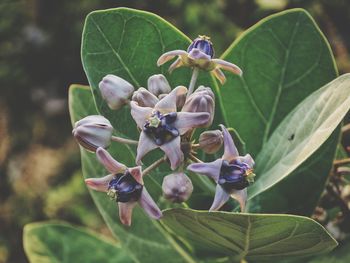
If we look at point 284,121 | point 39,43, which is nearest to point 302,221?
point 284,121

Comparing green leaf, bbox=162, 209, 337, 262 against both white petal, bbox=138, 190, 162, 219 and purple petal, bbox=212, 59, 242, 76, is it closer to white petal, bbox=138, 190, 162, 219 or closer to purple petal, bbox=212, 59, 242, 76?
white petal, bbox=138, 190, 162, 219

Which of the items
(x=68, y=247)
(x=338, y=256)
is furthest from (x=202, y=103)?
(x=68, y=247)

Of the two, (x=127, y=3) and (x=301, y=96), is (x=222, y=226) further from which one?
(x=127, y=3)

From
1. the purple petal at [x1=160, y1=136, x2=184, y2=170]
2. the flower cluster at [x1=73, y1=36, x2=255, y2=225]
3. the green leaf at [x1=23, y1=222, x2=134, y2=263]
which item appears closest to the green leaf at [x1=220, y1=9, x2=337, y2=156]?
the flower cluster at [x1=73, y1=36, x2=255, y2=225]

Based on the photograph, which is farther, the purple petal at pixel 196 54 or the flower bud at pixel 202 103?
the purple petal at pixel 196 54

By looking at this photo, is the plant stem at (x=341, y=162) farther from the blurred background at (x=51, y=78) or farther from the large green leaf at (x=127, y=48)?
the blurred background at (x=51, y=78)

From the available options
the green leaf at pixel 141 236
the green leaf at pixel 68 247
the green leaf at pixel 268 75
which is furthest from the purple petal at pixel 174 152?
the green leaf at pixel 68 247

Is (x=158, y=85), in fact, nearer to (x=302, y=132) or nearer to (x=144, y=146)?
(x=144, y=146)
